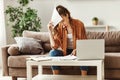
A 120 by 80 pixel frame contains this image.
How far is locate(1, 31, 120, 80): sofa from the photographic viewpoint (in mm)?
3385

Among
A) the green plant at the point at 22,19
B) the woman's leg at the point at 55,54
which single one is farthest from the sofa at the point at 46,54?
the green plant at the point at 22,19

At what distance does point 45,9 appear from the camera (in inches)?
215

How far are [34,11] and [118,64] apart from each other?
224 centimetres

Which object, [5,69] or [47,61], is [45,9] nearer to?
[5,69]

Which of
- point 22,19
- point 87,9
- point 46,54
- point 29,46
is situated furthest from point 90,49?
point 87,9

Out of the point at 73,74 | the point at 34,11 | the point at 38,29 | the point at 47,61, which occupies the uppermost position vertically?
the point at 34,11

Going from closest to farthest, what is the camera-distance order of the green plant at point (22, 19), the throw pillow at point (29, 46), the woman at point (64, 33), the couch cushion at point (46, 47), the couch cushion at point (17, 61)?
the woman at point (64, 33) → the couch cushion at point (17, 61) → the throw pillow at point (29, 46) → the couch cushion at point (46, 47) → the green plant at point (22, 19)

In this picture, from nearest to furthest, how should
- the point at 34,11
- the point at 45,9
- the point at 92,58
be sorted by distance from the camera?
the point at 92,58, the point at 34,11, the point at 45,9

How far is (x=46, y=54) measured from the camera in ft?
12.5

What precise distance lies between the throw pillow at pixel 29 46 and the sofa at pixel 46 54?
0.04 metres

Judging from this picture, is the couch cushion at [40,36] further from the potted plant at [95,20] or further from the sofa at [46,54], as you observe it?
the potted plant at [95,20]

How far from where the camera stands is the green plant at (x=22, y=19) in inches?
195

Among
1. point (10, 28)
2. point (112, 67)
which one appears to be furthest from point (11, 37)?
point (112, 67)

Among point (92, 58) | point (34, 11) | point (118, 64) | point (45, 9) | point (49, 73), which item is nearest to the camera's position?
point (92, 58)
